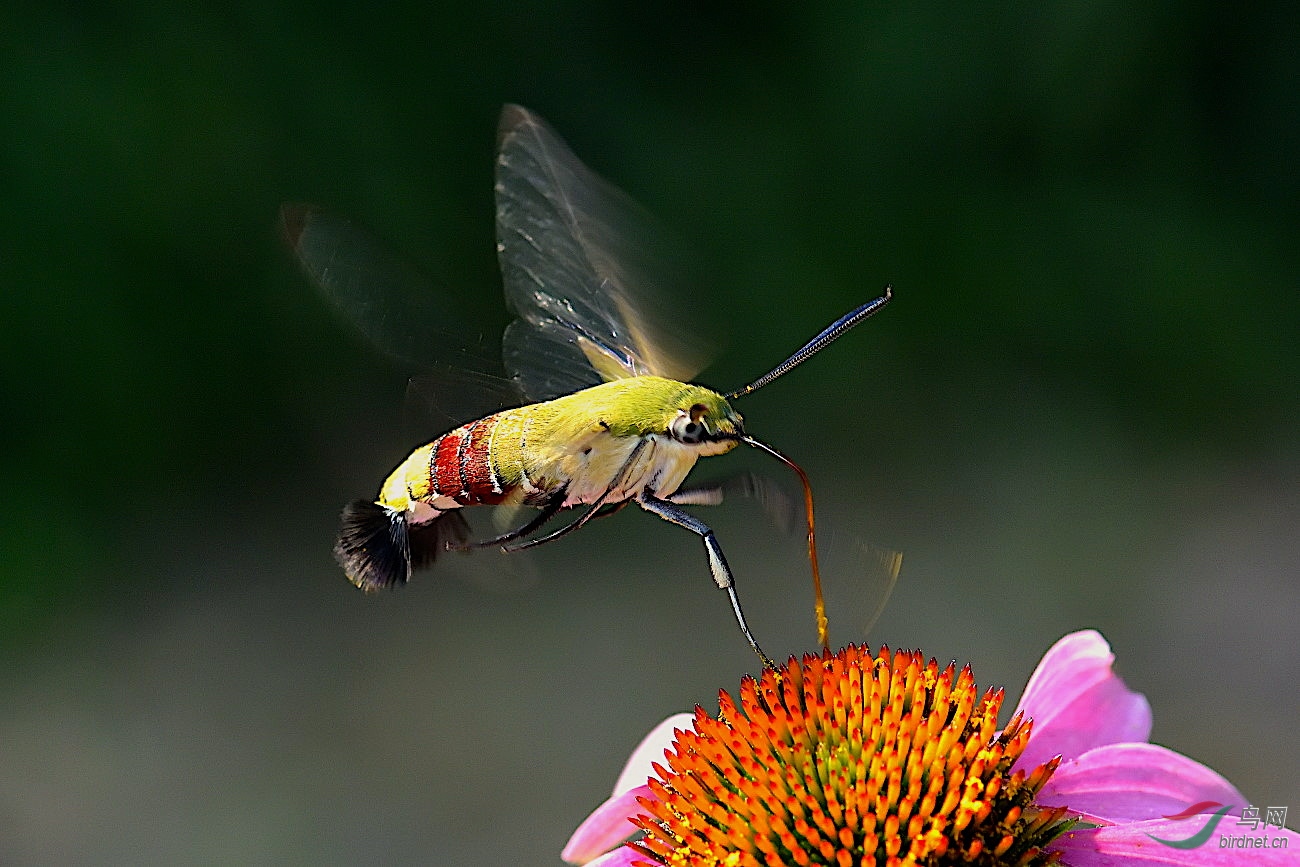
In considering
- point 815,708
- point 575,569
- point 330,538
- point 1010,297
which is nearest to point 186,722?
point 330,538

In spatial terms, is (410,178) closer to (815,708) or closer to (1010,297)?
(1010,297)

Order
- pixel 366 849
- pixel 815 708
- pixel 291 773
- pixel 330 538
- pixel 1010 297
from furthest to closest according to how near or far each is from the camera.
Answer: pixel 330 538, pixel 1010 297, pixel 291 773, pixel 366 849, pixel 815 708

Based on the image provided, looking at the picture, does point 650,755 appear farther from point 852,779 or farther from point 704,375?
point 704,375

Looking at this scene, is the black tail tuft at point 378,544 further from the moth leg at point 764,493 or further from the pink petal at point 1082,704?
the pink petal at point 1082,704

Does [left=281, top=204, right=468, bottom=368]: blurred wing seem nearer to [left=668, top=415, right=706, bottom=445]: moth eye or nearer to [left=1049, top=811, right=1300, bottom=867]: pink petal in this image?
[left=668, top=415, right=706, bottom=445]: moth eye

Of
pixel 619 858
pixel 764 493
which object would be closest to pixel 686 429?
pixel 764 493

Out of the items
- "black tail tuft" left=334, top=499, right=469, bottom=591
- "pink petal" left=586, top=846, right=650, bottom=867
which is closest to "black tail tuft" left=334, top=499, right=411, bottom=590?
"black tail tuft" left=334, top=499, right=469, bottom=591
